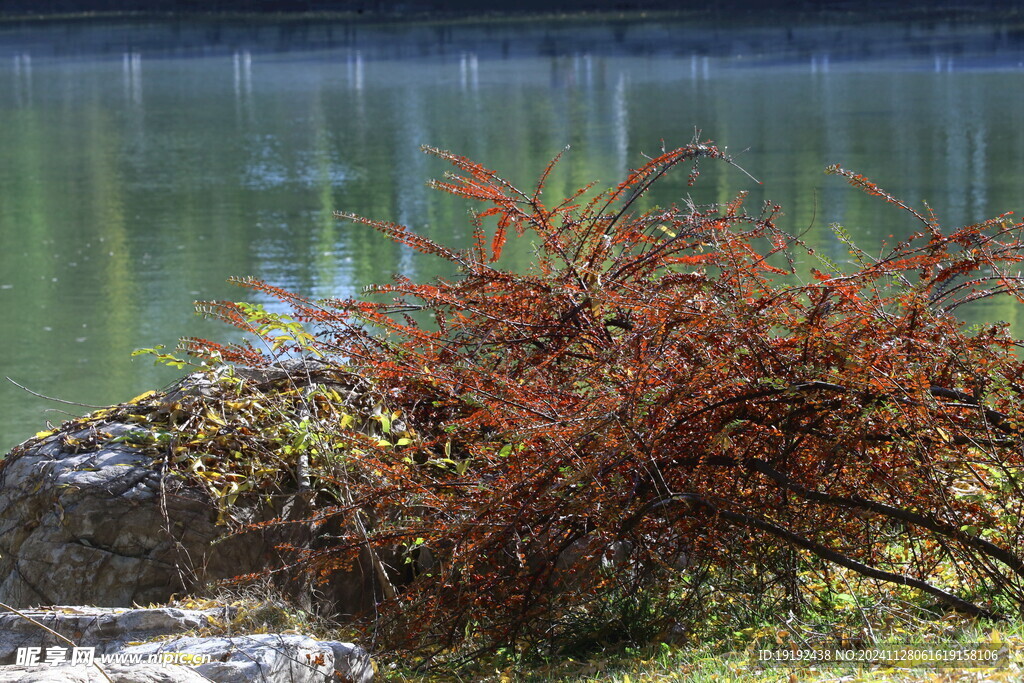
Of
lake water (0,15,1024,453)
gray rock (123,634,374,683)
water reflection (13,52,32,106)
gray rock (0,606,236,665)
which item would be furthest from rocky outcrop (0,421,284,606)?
water reflection (13,52,32,106)

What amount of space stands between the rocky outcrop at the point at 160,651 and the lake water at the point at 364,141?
10.5 feet

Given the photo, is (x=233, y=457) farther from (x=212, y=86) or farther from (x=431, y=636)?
(x=212, y=86)

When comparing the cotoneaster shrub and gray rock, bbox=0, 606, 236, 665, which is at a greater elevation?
the cotoneaster shrub

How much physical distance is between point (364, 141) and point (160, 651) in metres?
18.7

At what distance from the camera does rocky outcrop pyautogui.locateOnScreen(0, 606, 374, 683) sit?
10.8 ft

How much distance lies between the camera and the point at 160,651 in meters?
3.80

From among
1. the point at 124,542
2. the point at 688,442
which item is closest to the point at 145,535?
the point at 124,542

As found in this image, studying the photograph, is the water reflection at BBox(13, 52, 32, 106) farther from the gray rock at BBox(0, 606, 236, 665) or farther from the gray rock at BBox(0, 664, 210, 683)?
the gray rock at BBox(0, 664, 210, 683)

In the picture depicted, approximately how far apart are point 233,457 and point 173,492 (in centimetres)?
32

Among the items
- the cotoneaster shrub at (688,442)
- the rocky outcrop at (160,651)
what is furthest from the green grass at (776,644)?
the rocky outcrop at (160,651)

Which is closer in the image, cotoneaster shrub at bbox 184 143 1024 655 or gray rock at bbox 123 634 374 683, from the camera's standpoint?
gray rock at bbox 123 634 374 683

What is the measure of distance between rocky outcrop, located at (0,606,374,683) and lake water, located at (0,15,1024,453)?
3.19 m

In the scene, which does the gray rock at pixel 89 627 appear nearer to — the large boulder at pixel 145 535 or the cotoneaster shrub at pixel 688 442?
the cotoneaster shrub at pixel 688 442

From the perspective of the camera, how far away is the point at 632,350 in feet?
14.5
